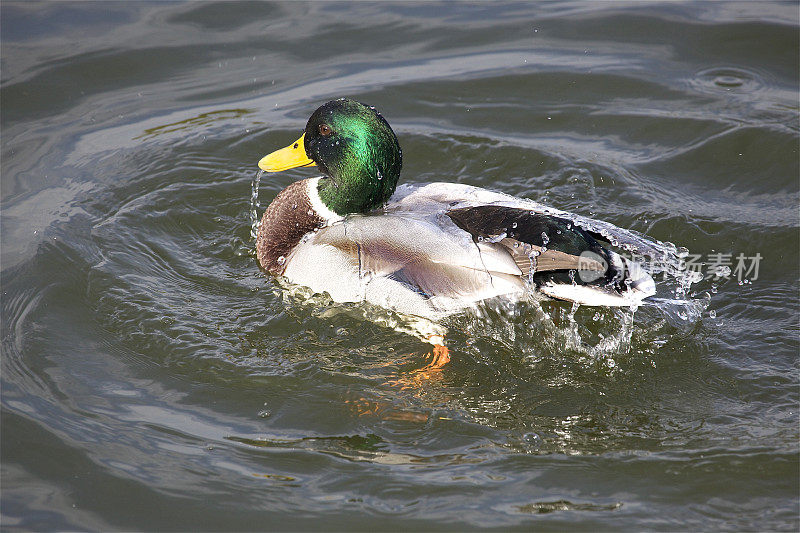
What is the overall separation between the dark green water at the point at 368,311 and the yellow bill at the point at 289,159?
0.64m

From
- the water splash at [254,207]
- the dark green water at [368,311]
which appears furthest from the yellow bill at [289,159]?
the dark green water at [368,311]

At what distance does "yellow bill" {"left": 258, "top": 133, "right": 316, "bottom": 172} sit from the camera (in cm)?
541

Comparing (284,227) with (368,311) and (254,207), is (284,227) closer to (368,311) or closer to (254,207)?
(368,311)

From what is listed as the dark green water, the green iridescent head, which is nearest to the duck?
the green iridescent head

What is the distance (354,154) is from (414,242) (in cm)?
81

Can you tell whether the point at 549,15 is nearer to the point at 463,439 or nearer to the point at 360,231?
the point at 360,231

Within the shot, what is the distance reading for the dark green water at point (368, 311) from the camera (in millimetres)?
3723


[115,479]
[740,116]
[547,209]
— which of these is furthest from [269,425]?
[740,116]

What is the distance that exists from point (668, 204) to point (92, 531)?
4.33m

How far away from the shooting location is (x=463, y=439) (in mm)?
3982

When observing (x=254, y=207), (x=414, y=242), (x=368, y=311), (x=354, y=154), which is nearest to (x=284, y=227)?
(x=354, y=154)

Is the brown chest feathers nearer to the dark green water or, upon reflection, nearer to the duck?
the duck

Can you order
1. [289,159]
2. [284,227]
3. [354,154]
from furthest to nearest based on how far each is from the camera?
[289,159] → [284,227] → [354,154]

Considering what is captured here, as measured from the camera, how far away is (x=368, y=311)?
486 centimetres
